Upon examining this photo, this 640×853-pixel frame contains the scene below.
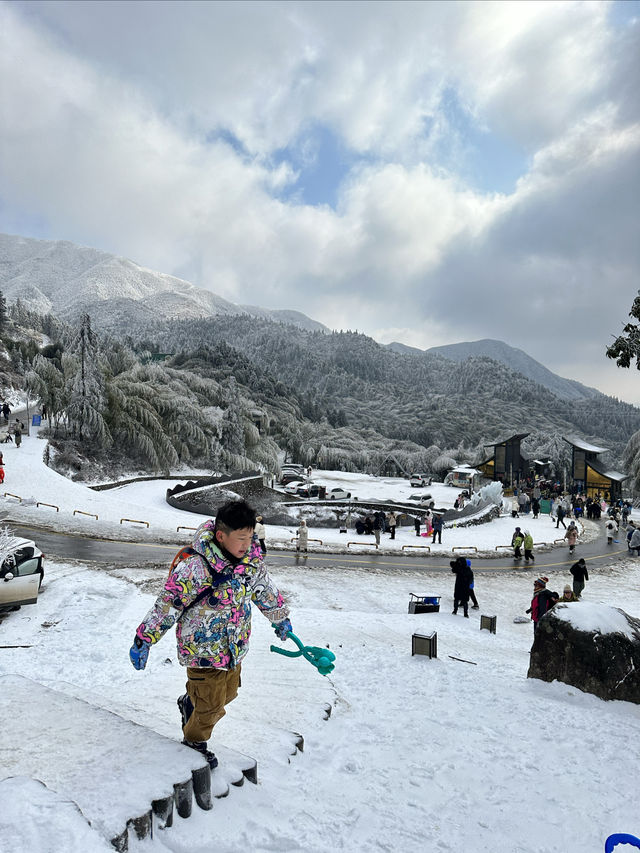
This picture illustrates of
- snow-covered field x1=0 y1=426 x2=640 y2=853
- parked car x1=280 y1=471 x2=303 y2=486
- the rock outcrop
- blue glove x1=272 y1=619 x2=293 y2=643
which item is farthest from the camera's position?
parked car x1=280 y1=471 x2=303 y2=486

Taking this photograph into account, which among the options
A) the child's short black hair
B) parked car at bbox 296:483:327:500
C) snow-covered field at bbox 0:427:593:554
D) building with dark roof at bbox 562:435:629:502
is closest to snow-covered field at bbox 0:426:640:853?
the child's short black hair

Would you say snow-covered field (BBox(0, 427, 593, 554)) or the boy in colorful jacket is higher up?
the boy in colorful jacket

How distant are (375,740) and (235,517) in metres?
3.18

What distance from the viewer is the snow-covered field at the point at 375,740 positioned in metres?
3.28

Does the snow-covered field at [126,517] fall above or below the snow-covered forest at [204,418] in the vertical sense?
below

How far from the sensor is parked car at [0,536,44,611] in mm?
9391

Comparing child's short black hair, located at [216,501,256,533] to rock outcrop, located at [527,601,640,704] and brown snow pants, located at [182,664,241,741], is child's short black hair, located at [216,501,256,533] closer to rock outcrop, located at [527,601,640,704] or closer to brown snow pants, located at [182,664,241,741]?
brown snow pants, located at [182,664,241,741]

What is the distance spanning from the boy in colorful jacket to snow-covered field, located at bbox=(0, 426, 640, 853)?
52cm

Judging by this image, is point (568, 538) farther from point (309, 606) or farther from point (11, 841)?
point (11, 841)

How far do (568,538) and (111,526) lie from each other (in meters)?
21.1

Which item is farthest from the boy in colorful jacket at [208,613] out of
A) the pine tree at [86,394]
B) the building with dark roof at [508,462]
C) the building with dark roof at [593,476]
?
the building with dark roof at [508,462]

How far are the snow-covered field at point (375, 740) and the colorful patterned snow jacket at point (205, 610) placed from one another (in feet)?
2.68

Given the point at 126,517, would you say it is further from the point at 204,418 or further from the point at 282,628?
the point at 204,418

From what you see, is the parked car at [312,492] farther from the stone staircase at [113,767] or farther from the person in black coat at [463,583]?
the stone staircase at [113,767]
